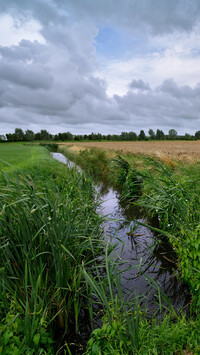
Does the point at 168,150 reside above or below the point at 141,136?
below

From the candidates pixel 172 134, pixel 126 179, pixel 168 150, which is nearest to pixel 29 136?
pixel 172 134

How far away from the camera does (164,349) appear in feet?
8.16

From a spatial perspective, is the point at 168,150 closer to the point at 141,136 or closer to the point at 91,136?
the point at 141,136

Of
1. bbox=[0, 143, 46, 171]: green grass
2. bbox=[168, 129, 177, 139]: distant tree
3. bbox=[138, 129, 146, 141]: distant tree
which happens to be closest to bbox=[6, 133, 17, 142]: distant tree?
bbox=[138, 129, 146, 141]: distant tree

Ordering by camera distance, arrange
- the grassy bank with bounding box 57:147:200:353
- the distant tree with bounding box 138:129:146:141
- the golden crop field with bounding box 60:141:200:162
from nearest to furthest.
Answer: the grassy bank with bounding box 57:147:200:353
the golden crop field with bounding box 60:141:200:162
the distant tree with bounding box 138:129:146:141

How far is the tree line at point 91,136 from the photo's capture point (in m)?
79.9

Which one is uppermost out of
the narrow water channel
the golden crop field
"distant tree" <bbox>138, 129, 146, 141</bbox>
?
"distant tree" <bbox>138, 129, 146, 141</bbox>

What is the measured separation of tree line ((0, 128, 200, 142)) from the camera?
79.9 m

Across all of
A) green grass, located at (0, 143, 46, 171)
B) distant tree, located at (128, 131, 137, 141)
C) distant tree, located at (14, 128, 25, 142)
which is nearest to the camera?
green grass, located at (0, 143, 46, 171)

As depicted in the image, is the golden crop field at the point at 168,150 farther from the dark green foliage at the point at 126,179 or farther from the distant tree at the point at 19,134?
the distant tree at the point at 19,134

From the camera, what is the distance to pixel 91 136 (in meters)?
95.4

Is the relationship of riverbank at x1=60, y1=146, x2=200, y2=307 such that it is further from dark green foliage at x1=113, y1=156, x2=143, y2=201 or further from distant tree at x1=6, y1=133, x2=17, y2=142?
distant tree at x1=6, y1=133, x2=17, y2=142

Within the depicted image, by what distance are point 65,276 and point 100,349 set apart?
93cm

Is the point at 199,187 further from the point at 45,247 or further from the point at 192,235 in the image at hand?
the point at 45,247
